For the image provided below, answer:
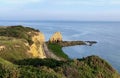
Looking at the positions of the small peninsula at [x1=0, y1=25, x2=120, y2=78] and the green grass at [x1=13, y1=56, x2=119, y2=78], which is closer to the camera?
the small peninsula at [x1=0, y1=25, x2=120, y2=78]

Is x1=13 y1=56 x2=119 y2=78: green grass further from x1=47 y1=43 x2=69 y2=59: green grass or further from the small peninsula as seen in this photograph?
x1=47 y1=43 x2=69 y2=59: green grass

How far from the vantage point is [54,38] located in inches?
5625

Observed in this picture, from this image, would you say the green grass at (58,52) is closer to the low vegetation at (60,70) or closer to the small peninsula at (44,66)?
the small peninsula at (44,66)

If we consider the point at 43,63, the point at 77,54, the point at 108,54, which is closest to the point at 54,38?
the point at 77,54

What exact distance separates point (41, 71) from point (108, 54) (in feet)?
252

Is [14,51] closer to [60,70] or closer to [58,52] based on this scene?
[60,70]

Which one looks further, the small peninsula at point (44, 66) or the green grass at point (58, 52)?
the green grass at point (58, 52)

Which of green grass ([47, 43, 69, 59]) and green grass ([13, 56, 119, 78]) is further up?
green grass ([13, 56, 119, 78])

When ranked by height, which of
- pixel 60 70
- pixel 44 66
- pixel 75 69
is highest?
pixel 44 66

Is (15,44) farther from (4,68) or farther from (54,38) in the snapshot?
(54,38)

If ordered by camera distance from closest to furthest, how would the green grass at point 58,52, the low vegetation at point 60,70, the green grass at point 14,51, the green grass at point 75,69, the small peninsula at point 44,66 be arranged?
the low vegetation at point 60,70 → the small peninsula at point 44,66 → the green grass at point 75,69 → the green grass at point 14,51 → the green grass at point 58,52

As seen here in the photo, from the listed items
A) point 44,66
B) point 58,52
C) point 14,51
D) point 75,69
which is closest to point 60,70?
point 44,66


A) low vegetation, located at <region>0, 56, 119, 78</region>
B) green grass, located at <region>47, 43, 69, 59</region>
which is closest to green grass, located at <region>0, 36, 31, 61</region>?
low vegetation, located at <region>0, 56, 119, 78</region>

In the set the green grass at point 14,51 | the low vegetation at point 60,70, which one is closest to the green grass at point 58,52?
the green grass at point 14,51
